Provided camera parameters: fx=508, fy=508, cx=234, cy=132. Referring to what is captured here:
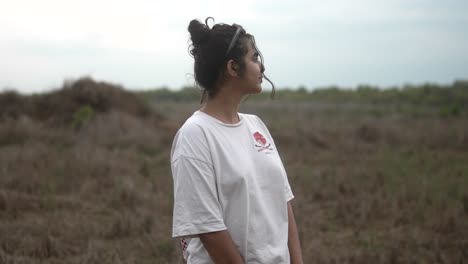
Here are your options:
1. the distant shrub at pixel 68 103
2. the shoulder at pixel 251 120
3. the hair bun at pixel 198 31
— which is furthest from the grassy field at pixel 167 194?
the hair bun at pixel 198 31

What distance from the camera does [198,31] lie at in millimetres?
1760

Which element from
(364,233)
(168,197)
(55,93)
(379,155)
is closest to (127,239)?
(168,197)

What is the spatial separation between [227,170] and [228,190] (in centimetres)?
7

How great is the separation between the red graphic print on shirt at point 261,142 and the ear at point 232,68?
0.74 feet

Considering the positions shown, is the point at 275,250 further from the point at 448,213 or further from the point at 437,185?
the point at 437,185

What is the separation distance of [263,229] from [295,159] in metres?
8.30

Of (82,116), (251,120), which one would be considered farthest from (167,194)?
(82,116)

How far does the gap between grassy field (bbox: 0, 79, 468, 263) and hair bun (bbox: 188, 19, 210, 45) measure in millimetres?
2767

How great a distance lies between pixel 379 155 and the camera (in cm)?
1000

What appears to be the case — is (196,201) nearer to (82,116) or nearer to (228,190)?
(228,190)

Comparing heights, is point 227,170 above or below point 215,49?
below

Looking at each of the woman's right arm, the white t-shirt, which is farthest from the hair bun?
the woman's right arm

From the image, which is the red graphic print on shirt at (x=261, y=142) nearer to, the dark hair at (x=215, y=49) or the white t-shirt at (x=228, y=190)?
the white t-shirt at (x=228, y=190)

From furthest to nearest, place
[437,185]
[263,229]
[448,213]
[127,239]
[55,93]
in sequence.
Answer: [55,93] → [437,185] → [448,213] → [127,239] → [263,229]
